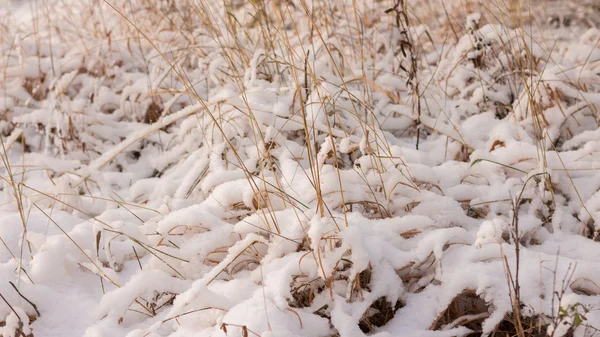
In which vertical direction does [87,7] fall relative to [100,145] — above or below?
above

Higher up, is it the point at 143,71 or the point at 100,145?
the point at 143,71

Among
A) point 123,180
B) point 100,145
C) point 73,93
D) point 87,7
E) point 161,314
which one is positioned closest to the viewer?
point 161,314

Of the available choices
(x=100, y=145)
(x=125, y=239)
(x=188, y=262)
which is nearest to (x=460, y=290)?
(x=188, y=262)

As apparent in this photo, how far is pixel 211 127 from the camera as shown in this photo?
1978 millimetres

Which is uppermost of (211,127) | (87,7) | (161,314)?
(87,7)

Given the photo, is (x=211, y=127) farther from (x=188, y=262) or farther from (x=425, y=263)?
(x=425, y=263)

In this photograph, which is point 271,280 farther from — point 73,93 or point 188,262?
point 73,93

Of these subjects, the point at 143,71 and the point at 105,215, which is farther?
the point at 143,71

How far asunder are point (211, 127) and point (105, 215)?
20.1 inches

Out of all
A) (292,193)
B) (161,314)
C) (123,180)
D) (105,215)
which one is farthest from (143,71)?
(161,314)

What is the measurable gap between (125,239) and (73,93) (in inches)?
59.6

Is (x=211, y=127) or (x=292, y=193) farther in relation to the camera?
(x=211, y=127)

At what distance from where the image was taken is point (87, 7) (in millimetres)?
3492

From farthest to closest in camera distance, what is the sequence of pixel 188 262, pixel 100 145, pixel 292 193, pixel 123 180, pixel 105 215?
1. pixel 100 145
2. pixel 123 180
3. pixel 105 215
4. pixel 292 193
5. pixel 188 262
